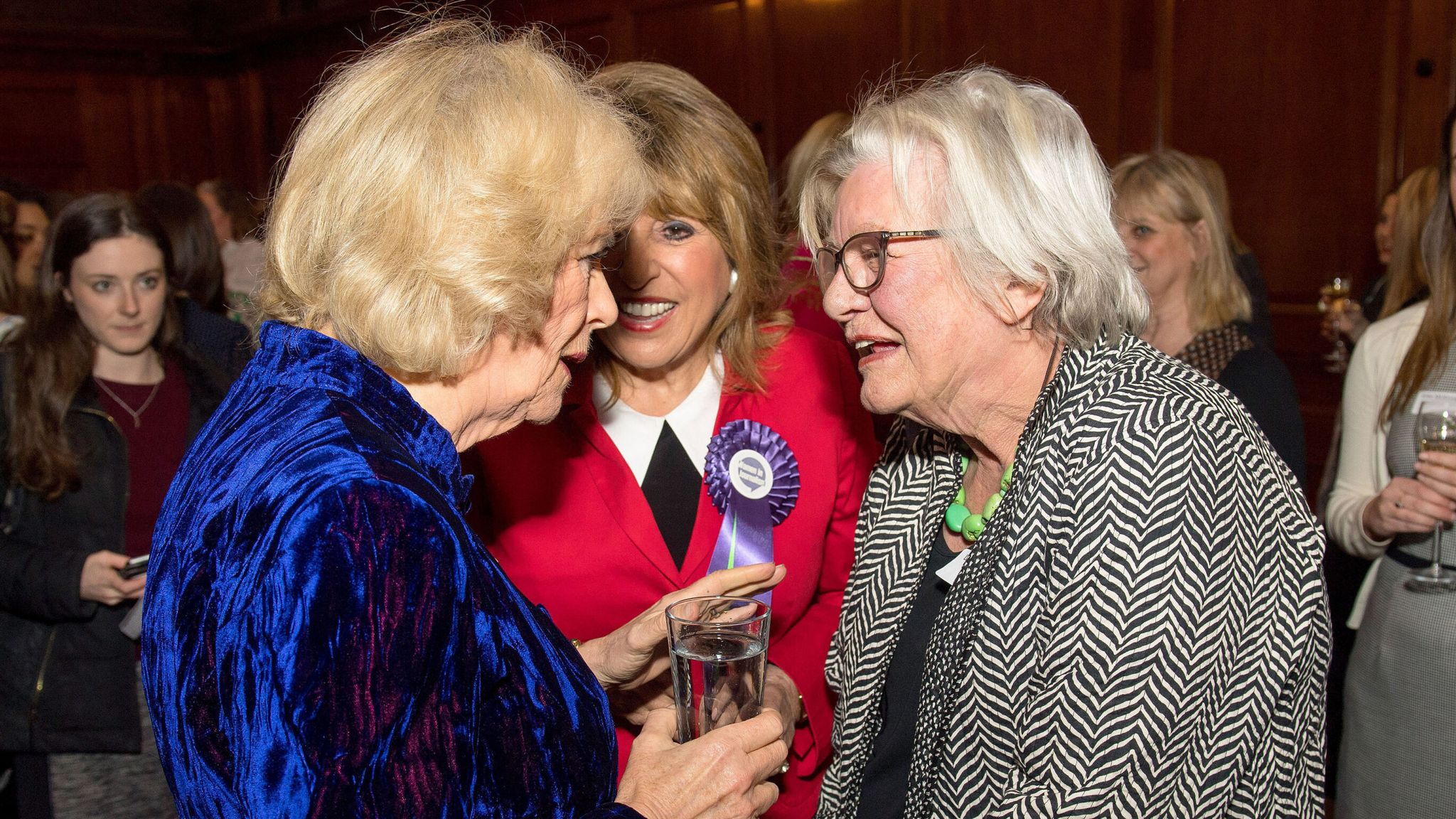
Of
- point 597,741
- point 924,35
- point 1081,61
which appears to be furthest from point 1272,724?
point 924,35

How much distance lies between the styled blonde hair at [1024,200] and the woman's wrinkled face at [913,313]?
16mm

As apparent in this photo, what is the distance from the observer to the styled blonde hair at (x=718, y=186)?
1771 millimetres

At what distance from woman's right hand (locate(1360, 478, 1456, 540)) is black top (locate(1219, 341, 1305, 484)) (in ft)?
1.21

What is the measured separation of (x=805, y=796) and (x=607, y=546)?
542 millimetres

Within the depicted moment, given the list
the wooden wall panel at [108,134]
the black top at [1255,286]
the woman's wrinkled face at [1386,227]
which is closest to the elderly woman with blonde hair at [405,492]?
the black top at [1255,286]

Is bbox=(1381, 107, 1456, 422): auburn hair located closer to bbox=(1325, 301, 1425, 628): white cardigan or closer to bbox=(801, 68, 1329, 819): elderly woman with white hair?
bbox=(1325, 301, 1425, 628): white cardigan

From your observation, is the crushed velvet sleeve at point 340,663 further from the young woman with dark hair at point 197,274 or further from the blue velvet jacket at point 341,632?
the young woman with dark hair at point 197,274

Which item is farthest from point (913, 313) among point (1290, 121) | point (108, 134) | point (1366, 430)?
point (108, 134)

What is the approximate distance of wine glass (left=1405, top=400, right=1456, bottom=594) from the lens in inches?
79.0

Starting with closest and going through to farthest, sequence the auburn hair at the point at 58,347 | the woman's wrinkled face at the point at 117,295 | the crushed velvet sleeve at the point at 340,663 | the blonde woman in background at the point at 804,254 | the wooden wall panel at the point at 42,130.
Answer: the crushed velvet sleeve at the point at 340,663 < the blonde woman in background at the point at 804,254 < the auburn hair at the point at 58,347 < the woman's wrinkled face at the point at 117,295 < the wooden wall panel at the point at 42,130

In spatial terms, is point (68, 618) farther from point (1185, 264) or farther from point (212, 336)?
point (1185, 264)

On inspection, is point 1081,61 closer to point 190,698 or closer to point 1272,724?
point 1272,724

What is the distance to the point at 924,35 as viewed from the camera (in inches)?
225

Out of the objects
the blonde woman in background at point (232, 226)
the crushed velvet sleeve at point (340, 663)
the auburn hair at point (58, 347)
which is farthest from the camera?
the blonde woman in background at point (232, 226)
